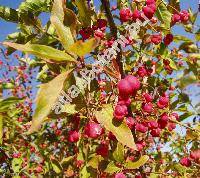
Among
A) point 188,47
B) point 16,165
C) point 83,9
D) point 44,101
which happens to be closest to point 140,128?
point 188,47

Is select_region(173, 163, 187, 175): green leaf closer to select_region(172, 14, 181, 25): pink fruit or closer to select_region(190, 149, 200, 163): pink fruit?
select_region(190, 149, 200, 163): pink fruit

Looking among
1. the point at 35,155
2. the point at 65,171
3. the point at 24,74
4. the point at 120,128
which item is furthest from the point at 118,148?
the point at 24,74

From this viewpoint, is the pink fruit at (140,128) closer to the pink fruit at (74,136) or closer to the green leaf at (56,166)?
the pink fruit at (74,136)

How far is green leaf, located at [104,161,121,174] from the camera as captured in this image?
2388 millimetres

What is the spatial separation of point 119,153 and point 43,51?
104cm

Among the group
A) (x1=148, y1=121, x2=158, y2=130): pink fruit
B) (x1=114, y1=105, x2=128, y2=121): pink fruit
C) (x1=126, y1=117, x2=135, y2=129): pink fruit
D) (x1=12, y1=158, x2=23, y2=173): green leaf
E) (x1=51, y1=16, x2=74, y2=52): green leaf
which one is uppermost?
(x1=51, y1=16, x2=74, y2=52): green leaf

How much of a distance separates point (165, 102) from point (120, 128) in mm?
966

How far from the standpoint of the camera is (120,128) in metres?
1.83

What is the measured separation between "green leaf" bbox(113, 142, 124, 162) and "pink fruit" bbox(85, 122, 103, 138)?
0.27 meters

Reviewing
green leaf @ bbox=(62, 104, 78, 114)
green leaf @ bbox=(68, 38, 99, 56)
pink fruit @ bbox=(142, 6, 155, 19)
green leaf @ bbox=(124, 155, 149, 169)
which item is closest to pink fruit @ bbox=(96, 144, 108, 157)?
green leaf @ bbox=(124, 155, 149, 169)

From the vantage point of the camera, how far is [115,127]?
6.02 feet

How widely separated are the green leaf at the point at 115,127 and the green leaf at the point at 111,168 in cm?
59

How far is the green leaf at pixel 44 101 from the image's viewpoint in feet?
4.30

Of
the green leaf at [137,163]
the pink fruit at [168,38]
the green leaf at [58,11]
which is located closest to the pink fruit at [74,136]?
the green leaf at [137,163]
